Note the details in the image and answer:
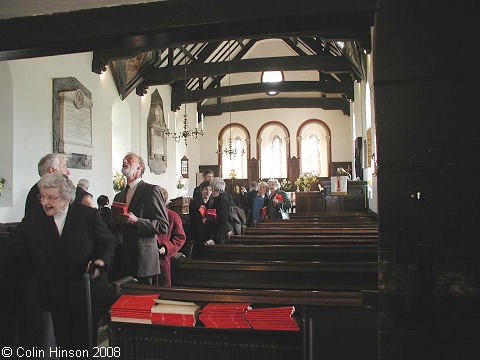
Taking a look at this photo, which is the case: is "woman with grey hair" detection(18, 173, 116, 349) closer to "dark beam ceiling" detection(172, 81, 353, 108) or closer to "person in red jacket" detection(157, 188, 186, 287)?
"person in red jacket" detection(157, 188, 186, 287)

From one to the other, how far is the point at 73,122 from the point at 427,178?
8.83 m

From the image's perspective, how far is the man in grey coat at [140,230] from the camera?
2873mm

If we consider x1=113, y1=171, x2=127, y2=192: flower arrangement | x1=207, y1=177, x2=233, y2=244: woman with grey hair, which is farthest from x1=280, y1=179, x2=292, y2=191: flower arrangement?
x1=207, y1=177, x2=233, y2=244: woman with grey hair

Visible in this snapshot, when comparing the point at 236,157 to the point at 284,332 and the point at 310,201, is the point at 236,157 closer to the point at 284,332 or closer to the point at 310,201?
the point at 310,201

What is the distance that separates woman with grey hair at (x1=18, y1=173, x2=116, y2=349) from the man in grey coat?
21.7 inches

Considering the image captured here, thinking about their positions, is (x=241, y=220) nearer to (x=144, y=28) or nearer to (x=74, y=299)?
(x=144, y=28)

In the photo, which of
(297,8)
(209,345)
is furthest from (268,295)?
(297,8)

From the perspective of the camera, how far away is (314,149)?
1923cm

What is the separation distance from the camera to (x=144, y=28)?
10.4 feet

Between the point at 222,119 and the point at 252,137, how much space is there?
5.53 feet

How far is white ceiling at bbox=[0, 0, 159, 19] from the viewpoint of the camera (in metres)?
3.09

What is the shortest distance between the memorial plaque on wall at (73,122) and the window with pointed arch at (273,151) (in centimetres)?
1086

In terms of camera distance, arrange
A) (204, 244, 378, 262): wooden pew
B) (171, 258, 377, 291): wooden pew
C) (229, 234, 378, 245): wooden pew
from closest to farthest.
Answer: (171, 258, 377, 291): wooden pew
(204, 244, 378, 262): wooden pew
(229, 234, 378, 245): wooden pew

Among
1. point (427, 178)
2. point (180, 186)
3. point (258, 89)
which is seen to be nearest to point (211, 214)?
point (427, 178)
